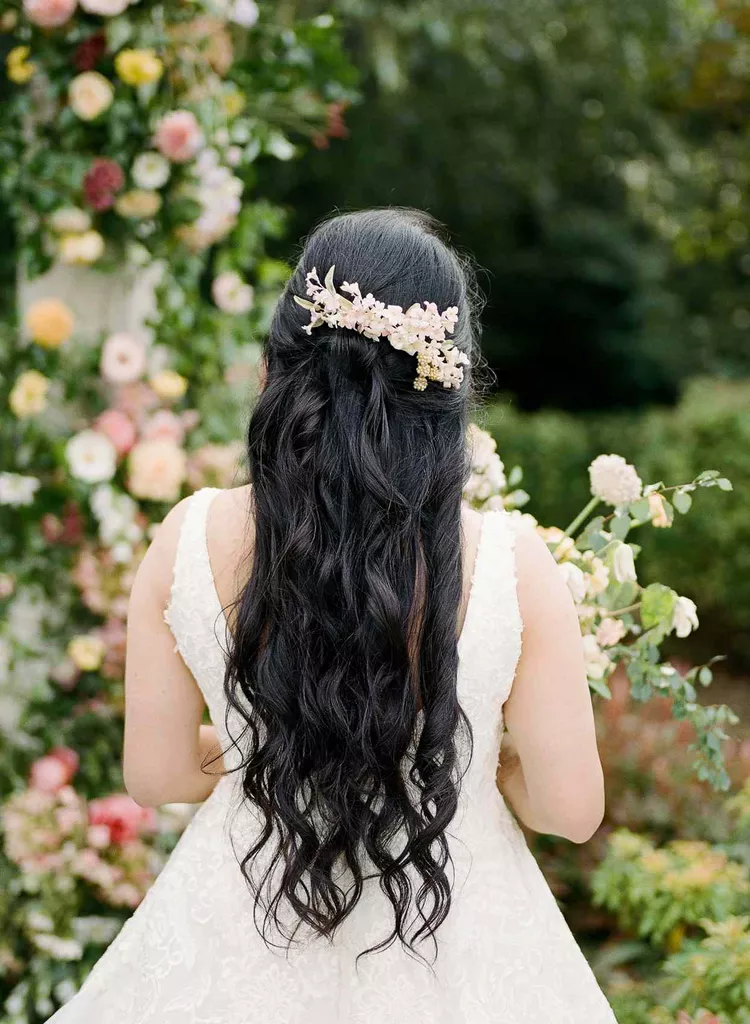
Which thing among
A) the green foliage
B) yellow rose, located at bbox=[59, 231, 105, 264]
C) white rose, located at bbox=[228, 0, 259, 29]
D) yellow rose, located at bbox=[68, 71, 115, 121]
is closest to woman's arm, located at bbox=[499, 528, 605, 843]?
yellow rose, located at bbox=[59, 231, 105, 264]

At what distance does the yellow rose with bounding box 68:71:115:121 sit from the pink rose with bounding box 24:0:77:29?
5.6 inches

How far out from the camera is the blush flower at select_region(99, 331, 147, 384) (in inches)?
106

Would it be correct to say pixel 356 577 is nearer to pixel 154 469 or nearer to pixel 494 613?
pixel 494 613

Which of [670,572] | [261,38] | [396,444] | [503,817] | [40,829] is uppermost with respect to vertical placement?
[261,38]

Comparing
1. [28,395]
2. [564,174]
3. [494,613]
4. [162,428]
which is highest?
[494,613]

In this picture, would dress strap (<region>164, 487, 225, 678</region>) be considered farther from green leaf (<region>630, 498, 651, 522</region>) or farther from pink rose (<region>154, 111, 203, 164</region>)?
pink rose (<region>154, 111, 203, 164</region>)

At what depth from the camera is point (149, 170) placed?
8.68 feet

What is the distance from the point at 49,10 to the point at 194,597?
73.1 inches

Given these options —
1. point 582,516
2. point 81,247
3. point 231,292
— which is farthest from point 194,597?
point 231,292

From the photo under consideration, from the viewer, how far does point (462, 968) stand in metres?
1.46

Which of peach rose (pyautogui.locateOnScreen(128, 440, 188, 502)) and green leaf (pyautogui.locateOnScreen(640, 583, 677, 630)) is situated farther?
peach rose (pyautogui.locateOnScreen(128, 440, 188, 502))

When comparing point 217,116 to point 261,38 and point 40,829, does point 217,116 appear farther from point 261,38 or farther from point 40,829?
point 40,829

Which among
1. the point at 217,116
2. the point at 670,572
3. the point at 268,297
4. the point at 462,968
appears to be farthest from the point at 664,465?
the point at 462,968

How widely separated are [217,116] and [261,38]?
1.48ft
